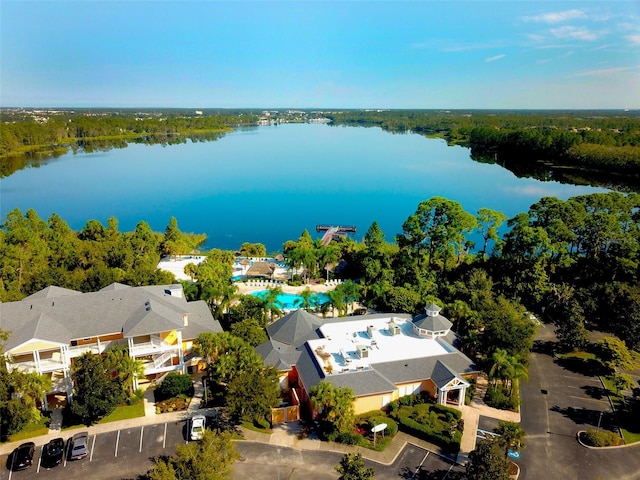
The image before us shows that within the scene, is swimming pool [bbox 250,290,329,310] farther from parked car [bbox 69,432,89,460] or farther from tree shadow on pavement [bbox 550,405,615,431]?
tree shadow on pavement [bbox 550,405,615,431]

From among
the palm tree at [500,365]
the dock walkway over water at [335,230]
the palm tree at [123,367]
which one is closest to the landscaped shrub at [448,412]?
the palm tree at [500,365]

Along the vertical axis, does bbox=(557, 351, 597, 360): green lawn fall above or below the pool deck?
above

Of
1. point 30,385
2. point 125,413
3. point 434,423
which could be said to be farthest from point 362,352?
point 30,385

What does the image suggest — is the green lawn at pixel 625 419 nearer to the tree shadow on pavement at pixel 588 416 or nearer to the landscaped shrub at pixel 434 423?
the tree shadow on pavement at pixel 588 416

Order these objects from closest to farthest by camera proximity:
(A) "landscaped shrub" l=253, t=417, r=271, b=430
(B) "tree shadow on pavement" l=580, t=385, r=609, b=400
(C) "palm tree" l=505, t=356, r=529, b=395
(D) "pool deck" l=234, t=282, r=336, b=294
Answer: (A) "landscaped shrub" l=253, t=417, r=271, b=430
(C) "palm tree" l=505, t=356, r=529, b=395
(B) "tree shadow on pavement" l=580, t=385, r=609, b=400
(D) "pool deck" l=234, t=282, r=336, b=294

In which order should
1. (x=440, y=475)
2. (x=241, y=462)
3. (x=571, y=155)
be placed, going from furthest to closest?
(x=571, y=155) → (x=241, y=462) → (x=440, y=475)

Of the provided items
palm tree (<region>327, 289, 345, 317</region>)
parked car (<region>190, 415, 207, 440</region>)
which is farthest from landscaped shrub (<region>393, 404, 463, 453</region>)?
palm tree (<region>327, 289, 345, 317</region>)

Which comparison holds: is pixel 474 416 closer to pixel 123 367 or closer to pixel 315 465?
pixel 315 465
